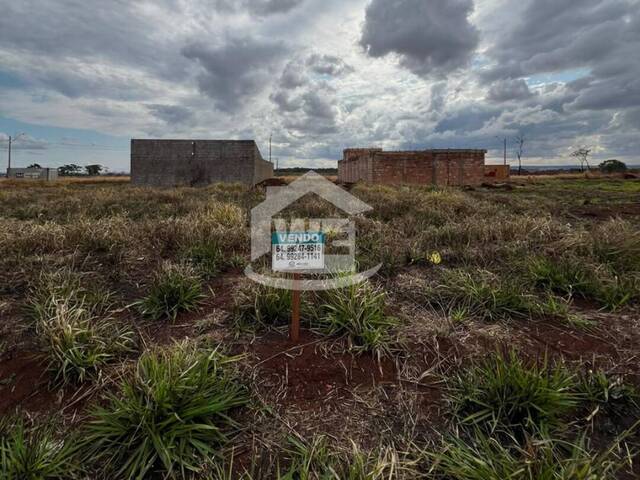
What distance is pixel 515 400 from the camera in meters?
1.89

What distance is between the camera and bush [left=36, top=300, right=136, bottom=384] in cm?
228

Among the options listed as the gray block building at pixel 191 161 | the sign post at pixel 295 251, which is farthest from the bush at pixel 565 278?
the gray block building at pixel 191 161

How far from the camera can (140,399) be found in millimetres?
1828

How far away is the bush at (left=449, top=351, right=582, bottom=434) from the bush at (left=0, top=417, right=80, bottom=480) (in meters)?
1.87

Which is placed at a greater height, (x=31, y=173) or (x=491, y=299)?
(x=31, y=173)

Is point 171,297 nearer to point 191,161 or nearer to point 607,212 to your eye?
point 607,212

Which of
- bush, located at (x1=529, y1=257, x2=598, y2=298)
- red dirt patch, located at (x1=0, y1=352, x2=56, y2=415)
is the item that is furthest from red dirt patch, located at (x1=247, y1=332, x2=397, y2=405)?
bush, located at (x1=529, y1=257, x2=598, y2=298)

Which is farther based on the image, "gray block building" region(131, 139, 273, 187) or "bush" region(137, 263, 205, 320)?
"gray block building" region(131, 139, 273, 187)

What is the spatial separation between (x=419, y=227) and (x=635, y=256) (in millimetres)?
2942

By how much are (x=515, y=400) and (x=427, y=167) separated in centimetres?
2506

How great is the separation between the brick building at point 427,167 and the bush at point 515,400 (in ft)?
77.2

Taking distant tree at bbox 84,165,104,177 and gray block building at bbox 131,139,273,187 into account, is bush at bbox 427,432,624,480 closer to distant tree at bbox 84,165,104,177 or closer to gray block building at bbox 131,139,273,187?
gray block building at bbox 131,139,273,187

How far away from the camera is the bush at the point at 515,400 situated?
1.84m

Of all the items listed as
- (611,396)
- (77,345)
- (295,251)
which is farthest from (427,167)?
(77,345)
